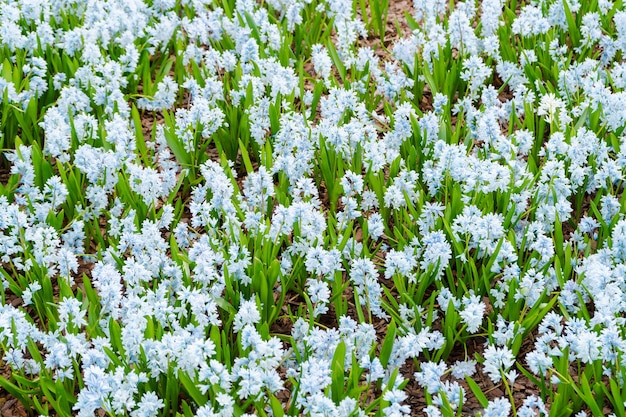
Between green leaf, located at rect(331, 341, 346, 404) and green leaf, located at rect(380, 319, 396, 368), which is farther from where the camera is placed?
green leaf, located at rect(380, 319, 396, 368)

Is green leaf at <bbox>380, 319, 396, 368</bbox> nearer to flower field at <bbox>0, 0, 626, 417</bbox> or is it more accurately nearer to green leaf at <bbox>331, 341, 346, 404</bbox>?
flower field at <bbox>0, 0, 626, 417</bbox>

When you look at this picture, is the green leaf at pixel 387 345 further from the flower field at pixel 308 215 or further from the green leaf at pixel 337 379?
the green leaf at pixel 337 379

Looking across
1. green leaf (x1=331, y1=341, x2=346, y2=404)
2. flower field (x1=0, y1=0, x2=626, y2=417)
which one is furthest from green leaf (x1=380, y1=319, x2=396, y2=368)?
green leaf (x1=331, y1=341, x2=346, y2=404)

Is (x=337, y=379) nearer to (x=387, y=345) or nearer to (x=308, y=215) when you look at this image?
(x=387, y=345)

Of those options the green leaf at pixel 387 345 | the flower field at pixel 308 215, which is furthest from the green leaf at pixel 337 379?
the green leaf at pixel 387 345

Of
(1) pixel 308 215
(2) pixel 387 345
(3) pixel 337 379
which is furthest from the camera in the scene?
(1) pixel 308 215

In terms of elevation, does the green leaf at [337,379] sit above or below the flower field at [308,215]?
below

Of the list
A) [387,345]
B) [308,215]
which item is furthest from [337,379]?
[308,215]

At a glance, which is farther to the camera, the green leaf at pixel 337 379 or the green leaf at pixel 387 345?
the green leaf at pixel 387 345

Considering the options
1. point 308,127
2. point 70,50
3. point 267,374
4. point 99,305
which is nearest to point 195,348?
point 267,374
